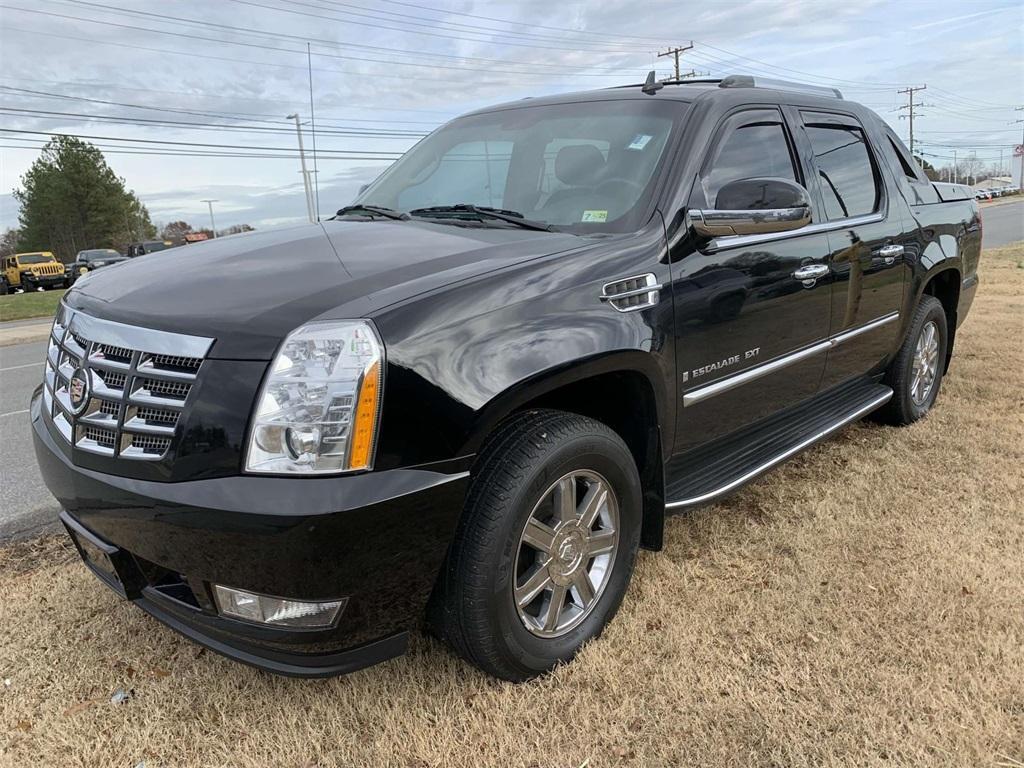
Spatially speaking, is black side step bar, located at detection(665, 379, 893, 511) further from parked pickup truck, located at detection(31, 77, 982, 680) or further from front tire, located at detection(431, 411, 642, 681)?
front tire, located at detection(431, 411, 642, 681)

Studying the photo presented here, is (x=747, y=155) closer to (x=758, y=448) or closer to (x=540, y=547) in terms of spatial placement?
(x=758, y=448)

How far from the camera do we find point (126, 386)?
2.06m

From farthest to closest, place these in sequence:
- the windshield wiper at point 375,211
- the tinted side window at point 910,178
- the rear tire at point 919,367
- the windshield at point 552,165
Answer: the rear tire at point 919,367, the tinted side window at point 910,178, the windshield wiper at point 375,211, the windshield at point 552,165

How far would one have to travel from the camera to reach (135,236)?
2544 inches

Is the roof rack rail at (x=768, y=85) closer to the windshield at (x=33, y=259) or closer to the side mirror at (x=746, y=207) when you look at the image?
the side mirror at (x=746, y=207)

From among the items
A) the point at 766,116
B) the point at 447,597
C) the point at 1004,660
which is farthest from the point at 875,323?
the point at 447,597

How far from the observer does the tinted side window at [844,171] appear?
3.69 meters

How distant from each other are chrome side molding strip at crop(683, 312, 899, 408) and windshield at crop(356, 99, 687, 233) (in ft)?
2.24

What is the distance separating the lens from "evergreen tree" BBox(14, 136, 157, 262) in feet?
185

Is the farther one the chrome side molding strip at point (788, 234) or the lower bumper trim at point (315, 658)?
the chrome side molding strip at point (788, 234)

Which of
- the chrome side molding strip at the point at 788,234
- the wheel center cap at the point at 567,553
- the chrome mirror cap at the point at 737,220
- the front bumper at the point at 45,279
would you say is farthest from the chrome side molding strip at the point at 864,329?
the front bumper at the point at 45,279

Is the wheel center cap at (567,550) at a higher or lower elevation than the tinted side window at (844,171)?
lower

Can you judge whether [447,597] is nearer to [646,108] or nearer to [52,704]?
[52,704]

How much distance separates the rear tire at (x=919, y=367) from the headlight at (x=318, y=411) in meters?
3.72
